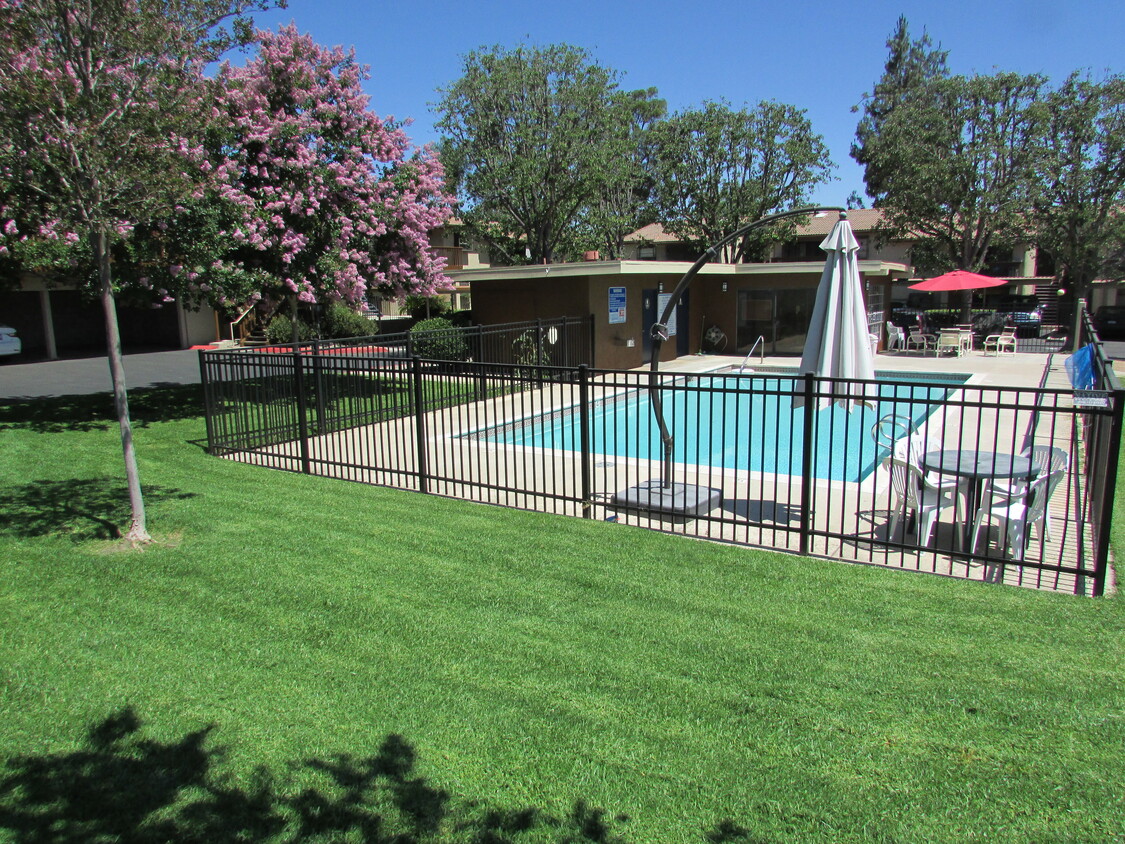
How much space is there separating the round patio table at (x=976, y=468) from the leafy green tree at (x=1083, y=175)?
24550 millimetres

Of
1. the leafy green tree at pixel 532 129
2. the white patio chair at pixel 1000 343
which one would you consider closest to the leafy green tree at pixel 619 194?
the leafy green tree at pixel 532 129

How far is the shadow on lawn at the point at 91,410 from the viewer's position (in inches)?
469

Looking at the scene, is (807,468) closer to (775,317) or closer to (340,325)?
(775,317)

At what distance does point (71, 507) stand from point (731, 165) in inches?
1257

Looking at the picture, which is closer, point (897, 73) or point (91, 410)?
point (91, 410)

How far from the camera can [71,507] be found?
7.17 meters

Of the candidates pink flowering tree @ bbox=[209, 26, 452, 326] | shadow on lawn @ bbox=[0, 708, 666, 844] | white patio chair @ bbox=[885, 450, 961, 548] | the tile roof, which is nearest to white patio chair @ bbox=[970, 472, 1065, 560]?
white patio chair @ bbox=[885, 450, 961, 548]

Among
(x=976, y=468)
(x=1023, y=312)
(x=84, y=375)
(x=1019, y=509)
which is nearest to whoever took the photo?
(x=976, y=468)

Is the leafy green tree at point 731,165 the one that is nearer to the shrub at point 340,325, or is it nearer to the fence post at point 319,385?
the shrub at point 340,325

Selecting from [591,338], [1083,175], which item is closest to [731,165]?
[1083,175]

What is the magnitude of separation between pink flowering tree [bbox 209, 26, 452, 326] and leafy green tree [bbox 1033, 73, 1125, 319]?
73.4ft

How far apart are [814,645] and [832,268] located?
13.9 feet

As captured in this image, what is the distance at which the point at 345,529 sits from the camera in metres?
6.54

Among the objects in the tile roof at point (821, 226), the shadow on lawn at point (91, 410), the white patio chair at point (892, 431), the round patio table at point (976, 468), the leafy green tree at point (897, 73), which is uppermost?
the leafy green tree at point (897, 73)
